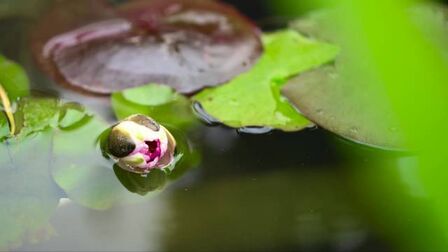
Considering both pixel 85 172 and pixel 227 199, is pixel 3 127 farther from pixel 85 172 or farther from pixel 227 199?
pixel 227 199

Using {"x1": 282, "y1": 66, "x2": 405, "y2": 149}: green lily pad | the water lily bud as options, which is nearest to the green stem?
the water lily bud

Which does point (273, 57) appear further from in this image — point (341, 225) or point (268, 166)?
point (341, 225)

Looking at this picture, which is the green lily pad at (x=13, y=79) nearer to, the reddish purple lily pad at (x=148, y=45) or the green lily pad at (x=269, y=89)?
the reddish purple lily pad at (x=148, y=45)

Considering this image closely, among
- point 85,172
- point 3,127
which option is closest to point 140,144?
point 85,172

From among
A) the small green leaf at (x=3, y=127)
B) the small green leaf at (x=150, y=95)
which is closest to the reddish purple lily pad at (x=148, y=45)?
the small green leaf at (x=150, y=95)

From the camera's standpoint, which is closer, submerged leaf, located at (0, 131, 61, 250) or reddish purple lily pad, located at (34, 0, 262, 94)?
submerged leaf, located at (0, 131, 61, 250)

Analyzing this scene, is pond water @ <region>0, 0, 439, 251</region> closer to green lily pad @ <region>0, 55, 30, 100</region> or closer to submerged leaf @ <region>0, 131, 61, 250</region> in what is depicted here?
submerged leaf @ <region>0, 131, 61, 250</region>

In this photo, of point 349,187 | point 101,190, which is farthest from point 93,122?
point 349,187
